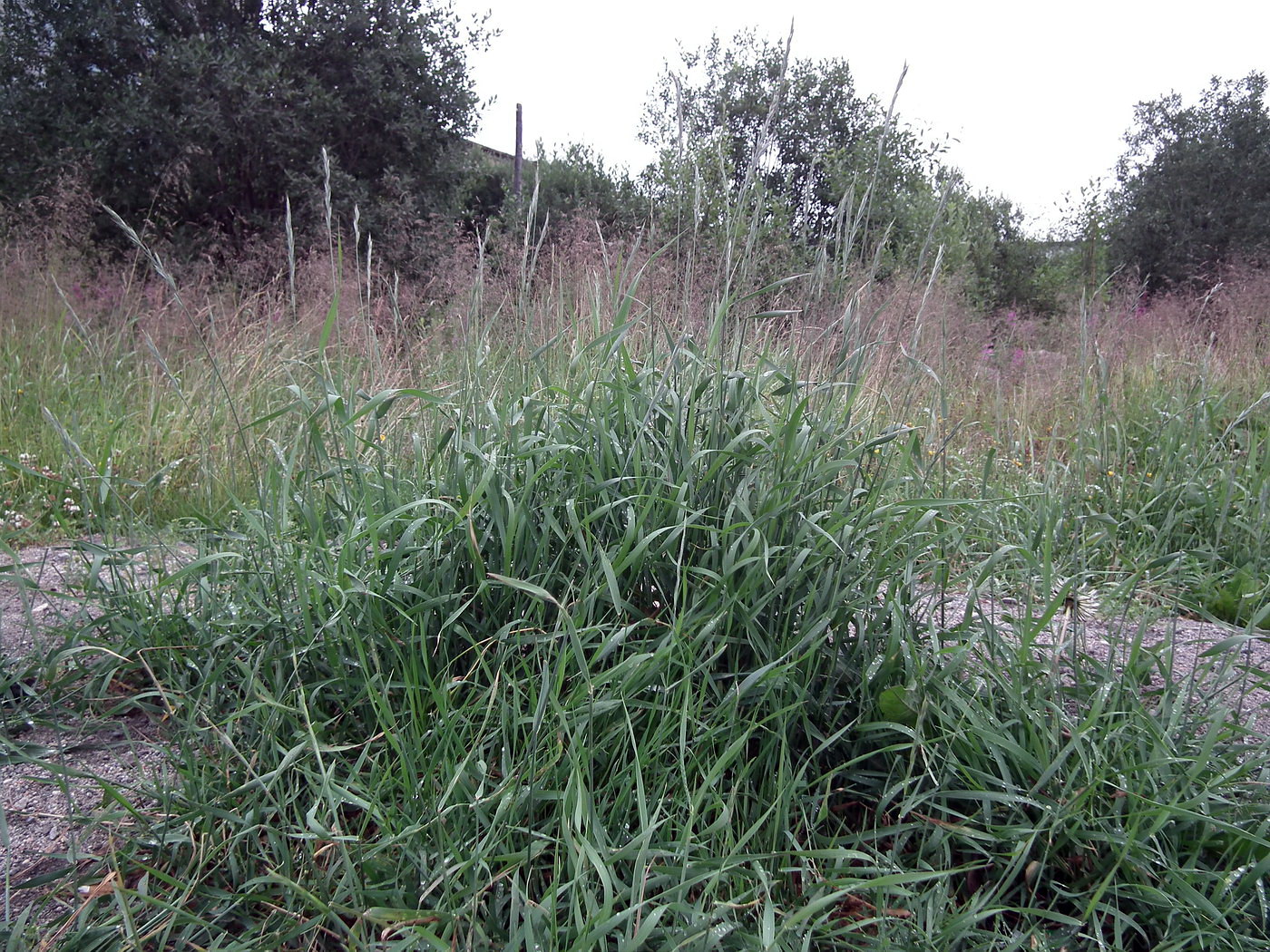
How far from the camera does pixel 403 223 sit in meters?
8.19

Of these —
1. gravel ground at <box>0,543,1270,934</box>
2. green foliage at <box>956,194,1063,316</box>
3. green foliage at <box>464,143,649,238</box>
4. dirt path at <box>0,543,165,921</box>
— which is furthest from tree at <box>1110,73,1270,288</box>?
dirt path at <box>0,543,165,921</box>

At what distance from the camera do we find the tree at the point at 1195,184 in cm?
1161

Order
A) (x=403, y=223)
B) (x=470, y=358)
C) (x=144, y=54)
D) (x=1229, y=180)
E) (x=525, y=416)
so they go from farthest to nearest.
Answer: (x=1229, y=180) → (x=403, y=223) → (x=144, y=54) → (x=470, y=358) → (x=525, y=416)

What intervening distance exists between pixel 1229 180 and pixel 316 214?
506 inches

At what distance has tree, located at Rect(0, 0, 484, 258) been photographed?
23.2ft

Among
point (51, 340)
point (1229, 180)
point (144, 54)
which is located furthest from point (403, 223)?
point (1229, 180)

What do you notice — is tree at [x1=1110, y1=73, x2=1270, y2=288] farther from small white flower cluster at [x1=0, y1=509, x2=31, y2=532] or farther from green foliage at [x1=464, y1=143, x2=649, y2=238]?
small white flower cluster at [x1=0, y1=509, x2=31, y2=532]

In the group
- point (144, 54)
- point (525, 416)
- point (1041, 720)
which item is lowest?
point (1041, 720)

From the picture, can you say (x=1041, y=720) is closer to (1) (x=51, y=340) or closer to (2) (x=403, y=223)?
(1) (x=51, y=340)

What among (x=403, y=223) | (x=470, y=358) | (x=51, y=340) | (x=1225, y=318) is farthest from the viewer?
(x=403, y=223)

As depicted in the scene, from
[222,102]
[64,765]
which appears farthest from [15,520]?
[222,102]

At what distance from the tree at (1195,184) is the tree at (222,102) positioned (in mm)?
10215

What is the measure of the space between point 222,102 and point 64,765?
760 centimetres

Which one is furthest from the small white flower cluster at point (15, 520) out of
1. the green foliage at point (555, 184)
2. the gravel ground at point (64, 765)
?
the green foliage at point (555, 184)
